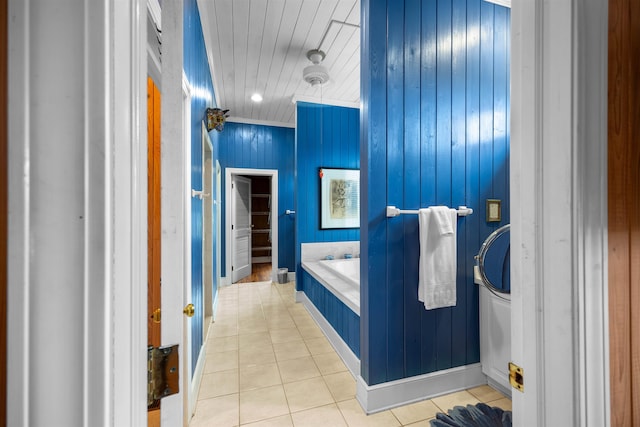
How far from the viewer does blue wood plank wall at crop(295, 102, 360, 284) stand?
3.95 metres

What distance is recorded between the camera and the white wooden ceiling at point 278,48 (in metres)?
2.21

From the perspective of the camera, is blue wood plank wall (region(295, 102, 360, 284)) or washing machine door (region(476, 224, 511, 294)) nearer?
washing machine door (region(476, 224, 511, 294))

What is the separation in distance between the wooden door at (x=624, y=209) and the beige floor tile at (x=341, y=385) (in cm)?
159

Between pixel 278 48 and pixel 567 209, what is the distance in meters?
2.92

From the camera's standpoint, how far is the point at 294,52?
285 centimetres

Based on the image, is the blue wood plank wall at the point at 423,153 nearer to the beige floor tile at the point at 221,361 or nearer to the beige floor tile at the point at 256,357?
the beige floor tile at the point at 256,357

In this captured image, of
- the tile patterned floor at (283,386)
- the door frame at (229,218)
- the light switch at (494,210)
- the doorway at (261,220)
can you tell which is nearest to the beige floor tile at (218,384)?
the tile patterned floor at (283,386)

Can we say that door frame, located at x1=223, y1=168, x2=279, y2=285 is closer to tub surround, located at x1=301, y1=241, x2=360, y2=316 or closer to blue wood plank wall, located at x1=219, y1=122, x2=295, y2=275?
blue wood plank wall, located at x1=219, y1=122, x2=295, y2=275

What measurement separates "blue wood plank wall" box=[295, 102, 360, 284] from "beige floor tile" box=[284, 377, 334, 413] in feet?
6.24

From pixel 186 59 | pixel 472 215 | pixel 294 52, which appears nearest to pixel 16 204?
pixel 186 59

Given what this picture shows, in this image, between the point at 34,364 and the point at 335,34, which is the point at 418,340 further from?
the point at 335,34

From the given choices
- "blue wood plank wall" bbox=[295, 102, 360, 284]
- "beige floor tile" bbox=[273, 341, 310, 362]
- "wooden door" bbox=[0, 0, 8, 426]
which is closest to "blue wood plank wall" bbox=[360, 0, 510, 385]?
"beige floor tile" bbox=[273, 341, 310, 362]

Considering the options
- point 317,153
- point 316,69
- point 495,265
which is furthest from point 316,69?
point 495,265

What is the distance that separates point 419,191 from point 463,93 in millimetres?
798
